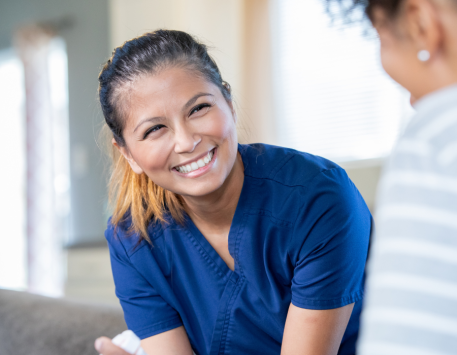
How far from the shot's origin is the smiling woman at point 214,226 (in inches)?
37.9

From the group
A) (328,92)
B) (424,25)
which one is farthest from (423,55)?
(328,92)

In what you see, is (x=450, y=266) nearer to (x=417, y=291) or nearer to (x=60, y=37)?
(x=417, y=291)

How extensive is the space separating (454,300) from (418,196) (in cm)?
10

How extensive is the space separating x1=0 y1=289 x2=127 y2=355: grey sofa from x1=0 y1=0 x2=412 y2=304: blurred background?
125 centimetres

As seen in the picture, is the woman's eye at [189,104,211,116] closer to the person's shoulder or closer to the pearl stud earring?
the person's shoulder

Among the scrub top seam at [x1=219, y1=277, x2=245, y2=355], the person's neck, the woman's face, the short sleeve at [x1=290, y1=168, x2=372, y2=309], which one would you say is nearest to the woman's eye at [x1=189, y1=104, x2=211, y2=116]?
the woman's face

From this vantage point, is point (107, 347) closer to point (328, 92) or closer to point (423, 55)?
point (423, 55)

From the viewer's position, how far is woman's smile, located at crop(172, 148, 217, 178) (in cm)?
103

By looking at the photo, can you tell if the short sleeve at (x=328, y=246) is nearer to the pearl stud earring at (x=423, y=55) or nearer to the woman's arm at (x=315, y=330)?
the woman's arm at (x=315, y=330)

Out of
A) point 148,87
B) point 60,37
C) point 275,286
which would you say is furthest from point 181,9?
point 275,286

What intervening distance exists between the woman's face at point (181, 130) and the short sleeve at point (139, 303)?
25 centimetres

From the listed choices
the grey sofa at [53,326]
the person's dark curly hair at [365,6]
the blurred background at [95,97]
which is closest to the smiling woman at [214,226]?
the grey sofa at [53,326]

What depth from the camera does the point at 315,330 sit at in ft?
3.09

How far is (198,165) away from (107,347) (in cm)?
41
